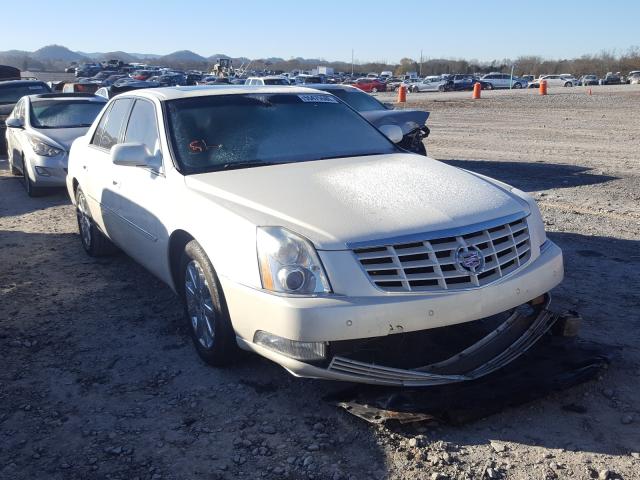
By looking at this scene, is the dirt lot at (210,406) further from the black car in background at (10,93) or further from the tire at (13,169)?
the black car in background at (10,93)

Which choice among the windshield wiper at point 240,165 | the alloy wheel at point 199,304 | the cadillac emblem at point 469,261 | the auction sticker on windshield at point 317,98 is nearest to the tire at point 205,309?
the alloy wheel at point 199,304

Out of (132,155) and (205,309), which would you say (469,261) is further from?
(132,155)

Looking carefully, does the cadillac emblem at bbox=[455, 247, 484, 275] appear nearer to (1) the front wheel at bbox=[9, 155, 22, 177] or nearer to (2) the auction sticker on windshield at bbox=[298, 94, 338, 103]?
(2) the auction sticker on windshield at bbox=[298, 94, 338, 103]

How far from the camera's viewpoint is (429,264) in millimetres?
3426

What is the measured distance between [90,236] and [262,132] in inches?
104

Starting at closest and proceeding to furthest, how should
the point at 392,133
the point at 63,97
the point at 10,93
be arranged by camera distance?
the point at 392,133, the point at 63,97, the point at 10,93

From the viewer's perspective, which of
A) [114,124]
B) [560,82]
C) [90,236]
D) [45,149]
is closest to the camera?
[114,124]

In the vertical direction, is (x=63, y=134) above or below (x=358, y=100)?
below

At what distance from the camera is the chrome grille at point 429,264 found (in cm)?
339

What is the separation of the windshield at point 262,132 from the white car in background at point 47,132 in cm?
569

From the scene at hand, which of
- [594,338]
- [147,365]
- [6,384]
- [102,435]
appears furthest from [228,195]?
[594,338]

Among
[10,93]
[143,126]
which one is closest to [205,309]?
[143,126]

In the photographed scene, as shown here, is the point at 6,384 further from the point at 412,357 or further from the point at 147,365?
the point at 412,357

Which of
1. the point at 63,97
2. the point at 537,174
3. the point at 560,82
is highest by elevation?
the point at 63,97
